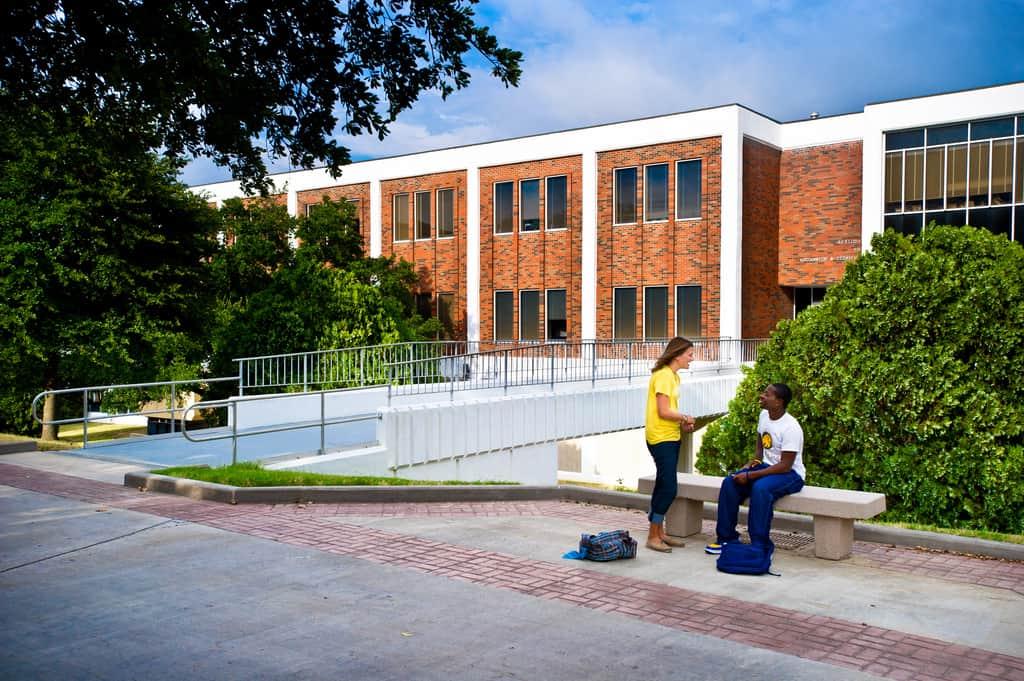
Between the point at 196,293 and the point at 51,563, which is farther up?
the point at 196,293

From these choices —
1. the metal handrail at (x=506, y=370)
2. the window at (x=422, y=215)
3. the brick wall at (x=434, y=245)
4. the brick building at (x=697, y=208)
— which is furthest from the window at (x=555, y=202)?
the metal handrail at (x=506, y=370)

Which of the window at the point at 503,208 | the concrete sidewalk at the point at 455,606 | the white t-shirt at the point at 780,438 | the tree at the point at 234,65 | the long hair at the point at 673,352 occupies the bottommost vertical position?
the concrete sidewalk at the point at 455,606

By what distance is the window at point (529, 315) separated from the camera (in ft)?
114

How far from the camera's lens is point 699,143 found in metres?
31.0

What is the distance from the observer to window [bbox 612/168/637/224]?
3244 centimetres

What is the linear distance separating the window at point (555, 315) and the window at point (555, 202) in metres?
2.47

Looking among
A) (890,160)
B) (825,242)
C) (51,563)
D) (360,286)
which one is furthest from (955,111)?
(51,563)

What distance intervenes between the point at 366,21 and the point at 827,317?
22.9 feet

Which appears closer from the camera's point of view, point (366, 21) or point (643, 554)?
point (643, 554)

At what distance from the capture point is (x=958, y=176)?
29.2m

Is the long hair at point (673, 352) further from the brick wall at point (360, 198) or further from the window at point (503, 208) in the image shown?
the brick wall at point (360, 198)

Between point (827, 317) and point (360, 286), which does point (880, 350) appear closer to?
point (827, 317)

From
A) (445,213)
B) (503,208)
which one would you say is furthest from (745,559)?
(445,213)

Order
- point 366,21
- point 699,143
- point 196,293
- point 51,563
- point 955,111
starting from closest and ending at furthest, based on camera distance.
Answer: point 51,563, point 366,21, point 196,293, point 955,111, point 699,143
